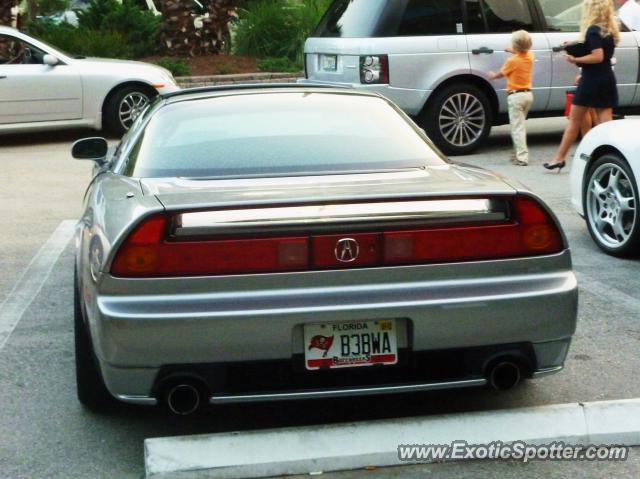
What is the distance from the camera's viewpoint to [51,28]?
22547 mm

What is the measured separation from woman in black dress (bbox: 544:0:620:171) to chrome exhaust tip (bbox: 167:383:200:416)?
7.65 meters

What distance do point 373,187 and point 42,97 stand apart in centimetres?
1139

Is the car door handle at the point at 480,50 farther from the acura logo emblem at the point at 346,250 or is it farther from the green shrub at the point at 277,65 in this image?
the acura logo emblem at the point at 346,250

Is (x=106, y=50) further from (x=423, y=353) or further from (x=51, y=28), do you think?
(x=423, y=353)

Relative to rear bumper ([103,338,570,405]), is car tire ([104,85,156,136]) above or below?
below

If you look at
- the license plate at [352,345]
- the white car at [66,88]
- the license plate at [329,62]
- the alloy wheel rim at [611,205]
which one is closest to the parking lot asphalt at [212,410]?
the alloy wheel rim at [611,205]

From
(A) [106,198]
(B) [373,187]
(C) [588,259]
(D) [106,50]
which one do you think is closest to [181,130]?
(A) [106,198]

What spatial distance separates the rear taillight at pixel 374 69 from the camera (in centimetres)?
1308

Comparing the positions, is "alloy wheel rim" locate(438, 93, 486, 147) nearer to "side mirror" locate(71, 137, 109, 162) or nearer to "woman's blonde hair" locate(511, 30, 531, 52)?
"woman's blonde hair" locate(511, 30, 531, 52)

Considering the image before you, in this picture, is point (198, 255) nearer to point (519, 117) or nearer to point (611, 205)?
point (611, 205)

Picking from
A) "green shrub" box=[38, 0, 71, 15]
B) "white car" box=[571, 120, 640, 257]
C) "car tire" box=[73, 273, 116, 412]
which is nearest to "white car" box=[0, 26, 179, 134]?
"white car" box=[571, 120, 640, 257]

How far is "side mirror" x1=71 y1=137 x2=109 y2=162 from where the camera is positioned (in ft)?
21.4

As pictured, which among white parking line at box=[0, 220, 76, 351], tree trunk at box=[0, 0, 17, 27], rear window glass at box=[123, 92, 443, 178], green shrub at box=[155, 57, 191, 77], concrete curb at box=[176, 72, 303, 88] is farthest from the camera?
tree trunk at box=[0, 0, 17, 27]

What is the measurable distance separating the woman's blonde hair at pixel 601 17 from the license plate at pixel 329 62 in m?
3.05
